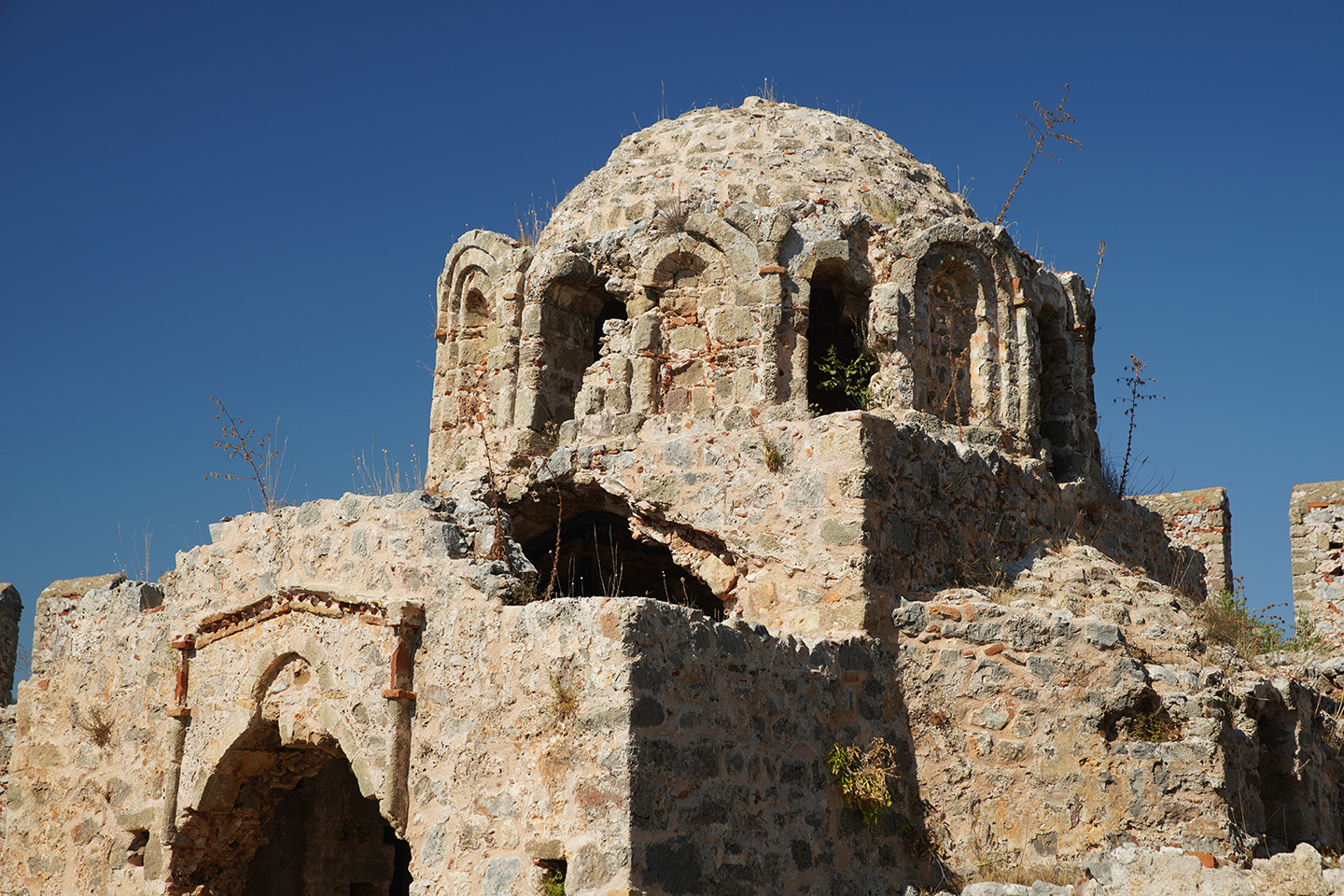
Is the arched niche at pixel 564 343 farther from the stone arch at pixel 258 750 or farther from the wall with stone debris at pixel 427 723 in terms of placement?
Answer: the stone arch at pixel 258 750

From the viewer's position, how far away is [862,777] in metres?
8.53

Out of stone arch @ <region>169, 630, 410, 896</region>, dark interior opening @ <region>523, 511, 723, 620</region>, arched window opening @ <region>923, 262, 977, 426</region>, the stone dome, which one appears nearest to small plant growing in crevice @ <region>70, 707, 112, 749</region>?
stone arch @ <region>169, 630, 410, 896</region>

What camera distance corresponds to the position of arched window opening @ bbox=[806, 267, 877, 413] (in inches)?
465

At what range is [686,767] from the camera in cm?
751

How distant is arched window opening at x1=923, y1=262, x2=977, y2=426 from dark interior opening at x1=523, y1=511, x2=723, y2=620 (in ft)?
8.64

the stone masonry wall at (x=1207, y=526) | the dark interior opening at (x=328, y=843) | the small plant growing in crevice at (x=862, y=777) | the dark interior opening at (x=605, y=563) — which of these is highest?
the stone masonry wall at (x=1207, y=526)

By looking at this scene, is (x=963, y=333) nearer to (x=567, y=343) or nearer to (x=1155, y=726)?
(x=567, y=343)

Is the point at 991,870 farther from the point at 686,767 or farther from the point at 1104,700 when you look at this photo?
the point at 686,767

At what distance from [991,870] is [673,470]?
12.0 ft

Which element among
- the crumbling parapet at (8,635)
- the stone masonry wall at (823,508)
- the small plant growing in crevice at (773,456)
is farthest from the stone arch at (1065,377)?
the crumbling parapet at (8,635)

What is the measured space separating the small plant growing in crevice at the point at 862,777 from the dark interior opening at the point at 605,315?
5.46 meters

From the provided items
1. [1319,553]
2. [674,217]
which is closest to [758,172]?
[674,217]

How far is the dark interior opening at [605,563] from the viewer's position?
1202cm

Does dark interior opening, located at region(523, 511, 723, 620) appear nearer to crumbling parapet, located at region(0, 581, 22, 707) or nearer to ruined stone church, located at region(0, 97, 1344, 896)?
ruined stone church, located at region(0, 97, 1344, 896)
